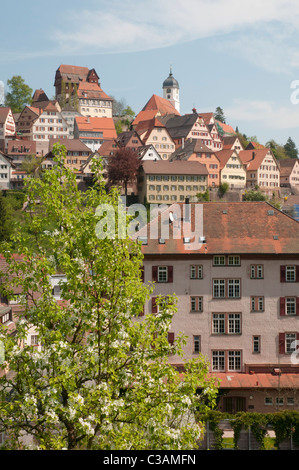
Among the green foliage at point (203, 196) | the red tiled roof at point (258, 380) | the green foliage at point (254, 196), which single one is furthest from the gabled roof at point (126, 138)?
the red tiled roof at point (258, 380)

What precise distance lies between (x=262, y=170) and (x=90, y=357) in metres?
114

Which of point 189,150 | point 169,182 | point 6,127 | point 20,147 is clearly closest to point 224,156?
point 189,150

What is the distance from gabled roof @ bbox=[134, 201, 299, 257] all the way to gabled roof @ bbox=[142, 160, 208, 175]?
6230 cm

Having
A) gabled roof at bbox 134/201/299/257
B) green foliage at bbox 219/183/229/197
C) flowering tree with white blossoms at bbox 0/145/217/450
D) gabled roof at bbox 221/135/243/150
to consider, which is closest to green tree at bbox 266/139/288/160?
gabled roof at bbox 221/135/243/150

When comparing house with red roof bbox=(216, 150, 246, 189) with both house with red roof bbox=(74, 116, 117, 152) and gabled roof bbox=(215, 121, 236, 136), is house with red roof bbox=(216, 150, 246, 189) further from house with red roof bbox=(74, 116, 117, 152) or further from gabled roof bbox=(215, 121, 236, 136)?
gabled roof bbox=(215, 121, 236, 136)

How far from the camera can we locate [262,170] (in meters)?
124

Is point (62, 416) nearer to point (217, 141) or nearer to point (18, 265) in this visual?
point (18, 265)

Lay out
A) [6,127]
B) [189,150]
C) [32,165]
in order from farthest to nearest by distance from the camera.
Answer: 1. [6,127]
2. [189,150]
3. [32,165]

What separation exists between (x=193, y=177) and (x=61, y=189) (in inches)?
3572

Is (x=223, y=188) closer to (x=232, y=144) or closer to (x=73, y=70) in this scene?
(x=232, y=144)

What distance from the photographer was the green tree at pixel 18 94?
177 meters

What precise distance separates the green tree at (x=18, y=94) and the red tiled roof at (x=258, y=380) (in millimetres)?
151383

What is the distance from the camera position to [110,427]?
43.9 ft

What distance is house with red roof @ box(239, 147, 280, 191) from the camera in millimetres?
123750
